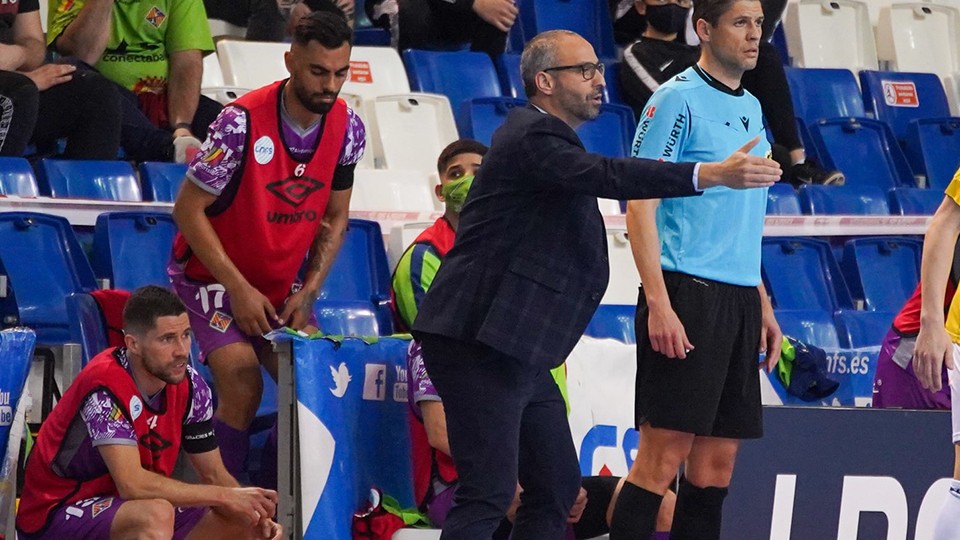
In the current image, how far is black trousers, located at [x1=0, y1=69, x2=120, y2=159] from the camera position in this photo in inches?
252

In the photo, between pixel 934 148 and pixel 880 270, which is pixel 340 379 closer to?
pixel 880 270

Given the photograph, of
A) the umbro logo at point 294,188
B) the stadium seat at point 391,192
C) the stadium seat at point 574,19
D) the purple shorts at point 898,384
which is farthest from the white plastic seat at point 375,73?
the purple shorts at point 898,384

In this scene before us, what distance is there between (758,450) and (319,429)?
1382mm

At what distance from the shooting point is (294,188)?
4957 mm

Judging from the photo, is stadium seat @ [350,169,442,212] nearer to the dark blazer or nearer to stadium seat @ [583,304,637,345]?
stadium seat @ [583,304,637,345]

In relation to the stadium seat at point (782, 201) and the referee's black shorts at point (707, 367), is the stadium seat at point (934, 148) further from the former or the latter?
the referee's black shorts at point (707, 367)

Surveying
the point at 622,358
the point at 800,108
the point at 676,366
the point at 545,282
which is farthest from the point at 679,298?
the point at 800,108

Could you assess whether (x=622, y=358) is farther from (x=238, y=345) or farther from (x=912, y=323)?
(x=238, y=345)

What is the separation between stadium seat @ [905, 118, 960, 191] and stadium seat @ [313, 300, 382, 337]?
4.32 metres

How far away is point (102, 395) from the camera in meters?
4.53

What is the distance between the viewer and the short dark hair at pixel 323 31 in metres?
4.78

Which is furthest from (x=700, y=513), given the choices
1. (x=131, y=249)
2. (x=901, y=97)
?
(x=901, y=97)

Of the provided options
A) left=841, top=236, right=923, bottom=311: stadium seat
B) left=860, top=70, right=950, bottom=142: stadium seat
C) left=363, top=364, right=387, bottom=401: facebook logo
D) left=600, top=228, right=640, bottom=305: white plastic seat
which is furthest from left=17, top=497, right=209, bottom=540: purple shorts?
left=860, top=70, right=950, bottom=142: stadium seat

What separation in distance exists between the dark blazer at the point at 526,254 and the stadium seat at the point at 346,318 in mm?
1961
